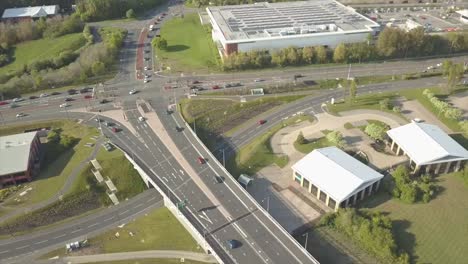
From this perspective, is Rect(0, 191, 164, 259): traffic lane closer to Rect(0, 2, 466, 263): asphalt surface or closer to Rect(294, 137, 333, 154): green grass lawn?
Rect(0, 2, 466, 263): asphalt surface

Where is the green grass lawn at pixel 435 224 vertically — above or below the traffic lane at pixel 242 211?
below

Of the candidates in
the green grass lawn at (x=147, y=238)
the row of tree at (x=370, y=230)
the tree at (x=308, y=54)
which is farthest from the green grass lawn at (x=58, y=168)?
the tree at (x=308, y=54)

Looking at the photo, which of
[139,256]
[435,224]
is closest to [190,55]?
[139,256]

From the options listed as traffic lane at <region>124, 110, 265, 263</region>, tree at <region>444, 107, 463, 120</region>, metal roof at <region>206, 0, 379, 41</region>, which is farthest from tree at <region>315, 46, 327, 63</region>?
traffic lane at <region>124, 110, 265, 263</region>

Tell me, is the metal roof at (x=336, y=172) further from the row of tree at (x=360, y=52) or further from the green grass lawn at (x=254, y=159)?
the row of tree at (x=360, y=52)

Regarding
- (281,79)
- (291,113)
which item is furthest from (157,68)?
(291,113)

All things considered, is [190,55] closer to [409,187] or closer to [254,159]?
[254,159]

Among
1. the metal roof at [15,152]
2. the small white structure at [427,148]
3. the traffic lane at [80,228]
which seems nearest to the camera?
the traffic lane at [80,228]
